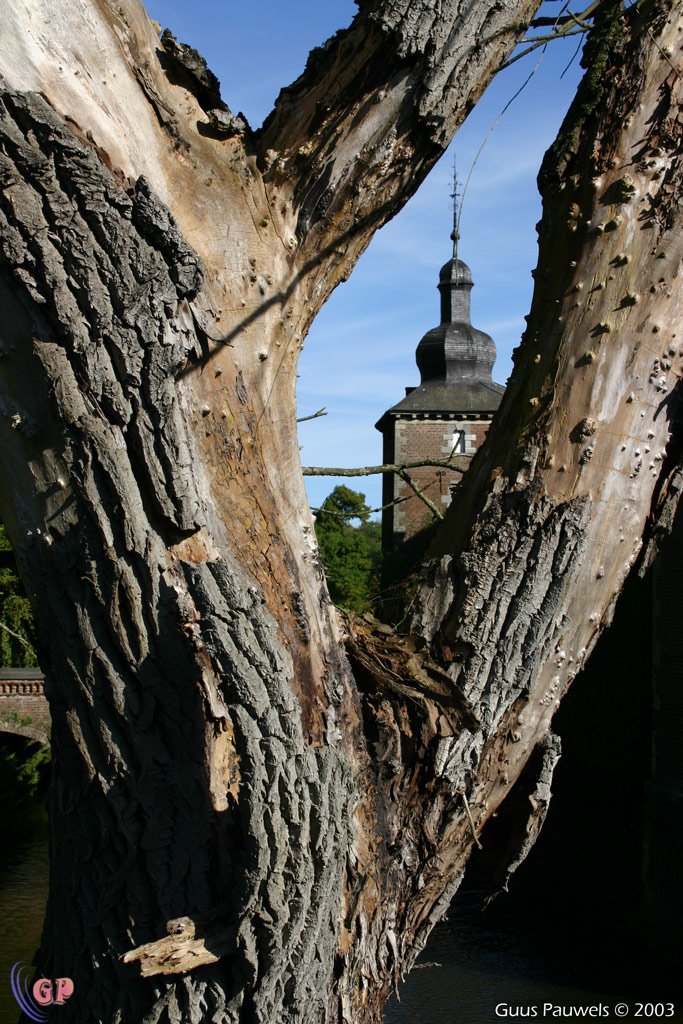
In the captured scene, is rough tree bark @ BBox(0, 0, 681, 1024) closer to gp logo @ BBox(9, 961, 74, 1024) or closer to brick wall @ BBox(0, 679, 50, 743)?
A: gp logo @ BBox(9, 961, 74, 1024)

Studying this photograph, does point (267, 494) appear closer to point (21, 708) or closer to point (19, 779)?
point (19, 779)

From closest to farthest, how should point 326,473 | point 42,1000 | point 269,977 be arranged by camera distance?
point 269,977 → point 42,1000 → point 326,473

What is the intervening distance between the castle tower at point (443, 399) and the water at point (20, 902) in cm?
1924

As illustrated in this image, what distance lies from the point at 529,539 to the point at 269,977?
36.5 inches

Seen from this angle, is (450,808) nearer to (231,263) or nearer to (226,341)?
(226,341)

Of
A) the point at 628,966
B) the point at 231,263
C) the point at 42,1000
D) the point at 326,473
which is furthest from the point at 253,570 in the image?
the point at 628,966

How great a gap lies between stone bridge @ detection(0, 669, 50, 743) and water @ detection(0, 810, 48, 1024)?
196 cm

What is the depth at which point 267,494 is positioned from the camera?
178 centimetres

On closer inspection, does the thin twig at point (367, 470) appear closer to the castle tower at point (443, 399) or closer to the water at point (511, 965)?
the water at point (511, 965)

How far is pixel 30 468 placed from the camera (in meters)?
1.66

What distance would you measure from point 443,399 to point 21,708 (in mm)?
21468

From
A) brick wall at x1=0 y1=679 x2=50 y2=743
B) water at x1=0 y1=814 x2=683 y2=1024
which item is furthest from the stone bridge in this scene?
water at x1=0 y1=814 x2=683 y2=1024

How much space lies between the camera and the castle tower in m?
36.1

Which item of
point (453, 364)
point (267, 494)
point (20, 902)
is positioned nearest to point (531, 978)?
point (20, 902)
